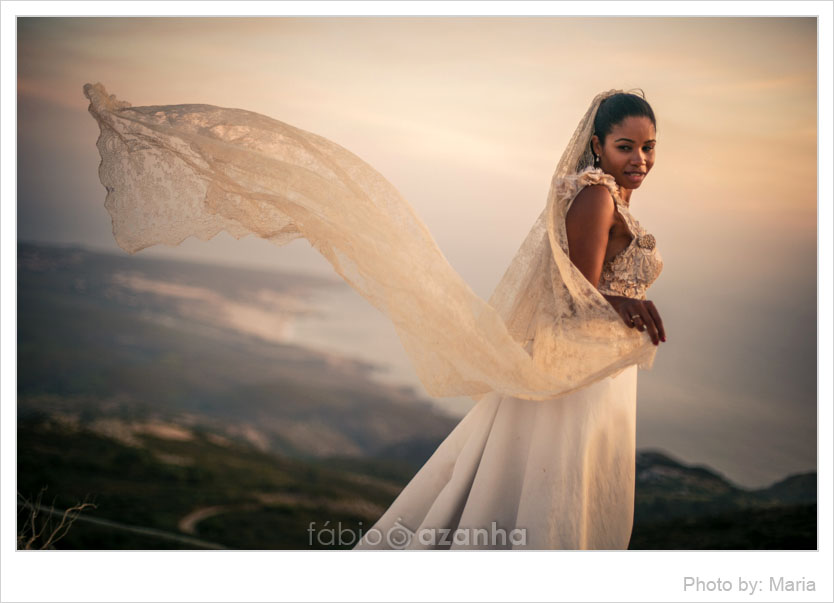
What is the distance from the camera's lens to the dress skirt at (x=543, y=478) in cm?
203

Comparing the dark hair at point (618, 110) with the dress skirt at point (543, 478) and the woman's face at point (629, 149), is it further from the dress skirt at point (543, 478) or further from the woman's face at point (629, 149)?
the dress skirt at point (543, 478)

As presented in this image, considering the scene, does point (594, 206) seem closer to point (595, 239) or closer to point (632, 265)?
point (595, 239)

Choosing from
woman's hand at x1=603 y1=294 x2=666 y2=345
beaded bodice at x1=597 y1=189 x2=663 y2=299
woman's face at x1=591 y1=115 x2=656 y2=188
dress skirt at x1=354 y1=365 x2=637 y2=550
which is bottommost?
dress skirt at x1=354 y1=365 x2=637 y2=550

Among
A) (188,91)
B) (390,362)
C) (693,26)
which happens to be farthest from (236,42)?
(693,26)

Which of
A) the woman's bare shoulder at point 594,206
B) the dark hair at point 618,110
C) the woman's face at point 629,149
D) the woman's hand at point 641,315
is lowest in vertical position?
the woman's hand at point 641,315

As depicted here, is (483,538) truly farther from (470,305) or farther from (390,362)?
(390,362)

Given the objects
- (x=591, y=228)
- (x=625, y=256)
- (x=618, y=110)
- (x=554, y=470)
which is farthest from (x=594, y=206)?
(x=554, y=470)

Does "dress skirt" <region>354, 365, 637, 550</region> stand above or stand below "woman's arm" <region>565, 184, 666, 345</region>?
below

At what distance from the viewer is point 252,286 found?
14.4ft

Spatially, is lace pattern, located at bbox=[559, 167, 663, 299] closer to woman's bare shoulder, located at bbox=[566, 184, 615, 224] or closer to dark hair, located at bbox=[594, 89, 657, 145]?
woman's bare shoulder, located at bbox=[566, 184, 615, 224]

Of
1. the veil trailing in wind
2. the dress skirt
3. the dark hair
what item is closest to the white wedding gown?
the dress skirt

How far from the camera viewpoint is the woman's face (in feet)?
6.81

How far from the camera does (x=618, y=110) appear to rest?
208cm

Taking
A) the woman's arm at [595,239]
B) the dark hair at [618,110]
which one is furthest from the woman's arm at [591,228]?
the dark hair at [618,110]
